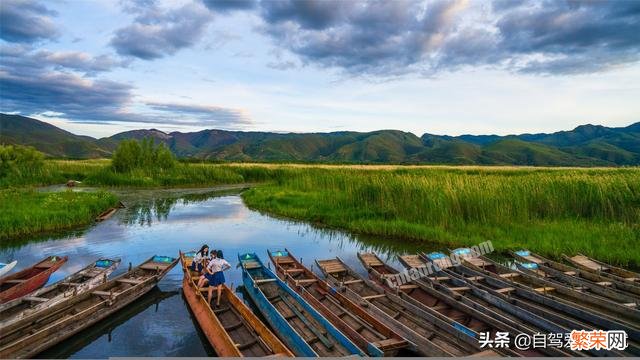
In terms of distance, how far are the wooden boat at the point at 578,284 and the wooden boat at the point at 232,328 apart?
8.28 metres

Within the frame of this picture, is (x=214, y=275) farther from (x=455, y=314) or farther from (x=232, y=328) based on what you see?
(x=455, y=314)

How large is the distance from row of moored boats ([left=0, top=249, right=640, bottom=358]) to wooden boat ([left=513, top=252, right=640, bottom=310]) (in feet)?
0.11

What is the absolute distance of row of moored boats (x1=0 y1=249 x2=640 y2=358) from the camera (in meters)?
7.61

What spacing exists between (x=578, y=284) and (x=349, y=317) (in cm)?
687

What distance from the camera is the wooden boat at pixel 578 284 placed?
31.0ft

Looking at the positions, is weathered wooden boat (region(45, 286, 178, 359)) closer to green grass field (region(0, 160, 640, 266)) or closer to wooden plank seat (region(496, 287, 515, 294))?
wooden plank seat (region(496, 287, 515, 294))

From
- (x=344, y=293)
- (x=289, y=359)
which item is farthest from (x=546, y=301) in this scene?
(x=289, y=359)

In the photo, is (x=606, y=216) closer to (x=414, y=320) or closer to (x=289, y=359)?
(x=414, y=320)

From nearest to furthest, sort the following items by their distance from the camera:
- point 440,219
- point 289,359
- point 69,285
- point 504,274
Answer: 1. point 289,359
2. point 69,285
3. point 504,274
4. point 440,219

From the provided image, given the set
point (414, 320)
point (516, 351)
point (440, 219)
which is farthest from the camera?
point (440, 219)

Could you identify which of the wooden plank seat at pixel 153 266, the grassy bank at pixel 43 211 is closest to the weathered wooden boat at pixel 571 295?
the wooden plank seat at pixel 153 266

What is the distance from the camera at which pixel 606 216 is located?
59.6 ft

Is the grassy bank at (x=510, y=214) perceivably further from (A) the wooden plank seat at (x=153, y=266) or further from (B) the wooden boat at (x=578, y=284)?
(A) the wooden plank seat at (x=153, y=266)

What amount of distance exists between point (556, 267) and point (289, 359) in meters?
10.4
